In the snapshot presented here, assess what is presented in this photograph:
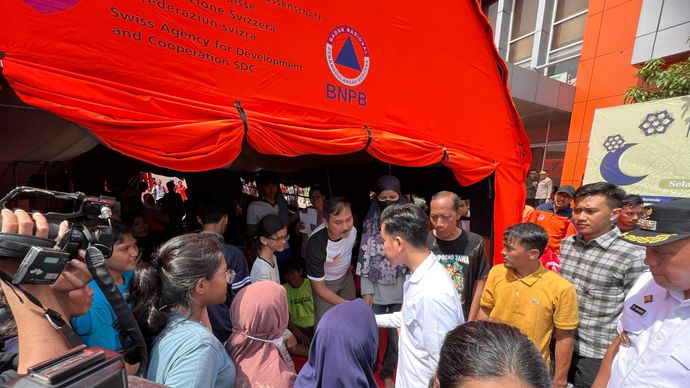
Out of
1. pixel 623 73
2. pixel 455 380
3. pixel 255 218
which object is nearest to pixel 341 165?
pixel 255 218

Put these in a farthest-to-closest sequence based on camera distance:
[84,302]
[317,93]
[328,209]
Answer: [317,93], [328,209], [84,302]

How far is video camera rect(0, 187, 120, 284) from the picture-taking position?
2.41 ft

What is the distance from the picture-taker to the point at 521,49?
10.7 meters

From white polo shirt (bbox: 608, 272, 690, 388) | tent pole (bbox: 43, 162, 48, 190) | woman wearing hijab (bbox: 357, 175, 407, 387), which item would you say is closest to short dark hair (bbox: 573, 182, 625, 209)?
white polo shirt (bbox: 608, 272, 690, 388)

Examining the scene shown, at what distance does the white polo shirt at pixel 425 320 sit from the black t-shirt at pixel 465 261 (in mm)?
1022

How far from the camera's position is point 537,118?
10.4 m

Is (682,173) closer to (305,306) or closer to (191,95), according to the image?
(305,306)

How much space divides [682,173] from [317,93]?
6504 millimetres

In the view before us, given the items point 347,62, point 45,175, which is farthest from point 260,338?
point 45,175

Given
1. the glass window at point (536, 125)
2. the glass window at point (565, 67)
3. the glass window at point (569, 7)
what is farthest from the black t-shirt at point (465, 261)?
the glass window at point (569, 7)

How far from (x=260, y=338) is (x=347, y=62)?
2.58 m

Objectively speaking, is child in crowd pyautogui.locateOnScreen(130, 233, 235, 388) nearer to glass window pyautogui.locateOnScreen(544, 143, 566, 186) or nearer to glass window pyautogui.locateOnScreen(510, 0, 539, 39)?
glass window pyautogui.locateOnScreen(544, 143, 566, 186)

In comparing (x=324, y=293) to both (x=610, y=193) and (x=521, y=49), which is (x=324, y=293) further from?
(x=521, y=49)

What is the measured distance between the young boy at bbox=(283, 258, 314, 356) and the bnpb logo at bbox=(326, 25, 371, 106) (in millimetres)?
1779
